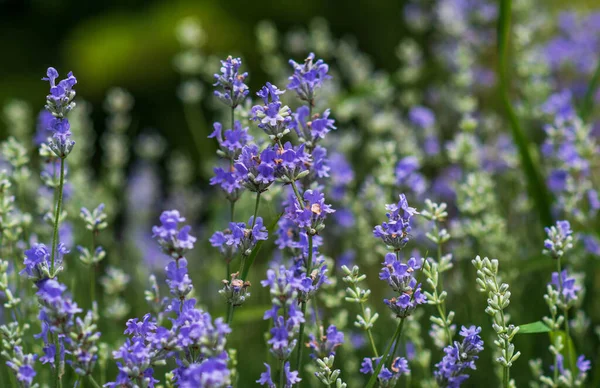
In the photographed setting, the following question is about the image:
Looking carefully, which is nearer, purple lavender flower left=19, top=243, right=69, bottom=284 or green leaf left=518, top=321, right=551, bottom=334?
purple lavender flower left=19, top=243, right=69, bottom=284

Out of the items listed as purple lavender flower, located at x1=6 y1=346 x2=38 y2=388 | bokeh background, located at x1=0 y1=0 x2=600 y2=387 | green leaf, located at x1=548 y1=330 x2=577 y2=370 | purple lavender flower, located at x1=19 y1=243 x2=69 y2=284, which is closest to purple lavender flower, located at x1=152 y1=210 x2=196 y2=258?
purple lavender flower, located at x1=19 y1=243 x2=69 y2=284

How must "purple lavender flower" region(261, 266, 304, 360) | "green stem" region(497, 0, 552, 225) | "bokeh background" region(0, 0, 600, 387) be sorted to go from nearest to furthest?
"purple lavender flower" region(261, 266, 304, 360)
"green stem" region(497, 0, 552, 225)
"bokeh background" region(0, 0, 600, 387)

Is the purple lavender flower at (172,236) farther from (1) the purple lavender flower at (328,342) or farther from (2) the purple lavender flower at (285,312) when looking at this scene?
(1) the purple lavender flower at (328,342)

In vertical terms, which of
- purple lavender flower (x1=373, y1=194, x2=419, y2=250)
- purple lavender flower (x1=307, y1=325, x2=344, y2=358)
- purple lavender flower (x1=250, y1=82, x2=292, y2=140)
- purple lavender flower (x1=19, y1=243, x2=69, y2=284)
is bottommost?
purple lavender flower (x1=307, y1=325, x2=344, y2=358)

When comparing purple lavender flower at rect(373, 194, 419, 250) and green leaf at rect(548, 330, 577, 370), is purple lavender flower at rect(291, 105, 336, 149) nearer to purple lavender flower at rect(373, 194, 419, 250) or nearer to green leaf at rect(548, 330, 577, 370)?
purple lavender flower at rect(373, 194, 419, 250)

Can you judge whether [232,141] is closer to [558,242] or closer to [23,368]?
[23,368]

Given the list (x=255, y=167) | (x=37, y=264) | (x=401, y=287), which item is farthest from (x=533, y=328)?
(x=37, y=264)
